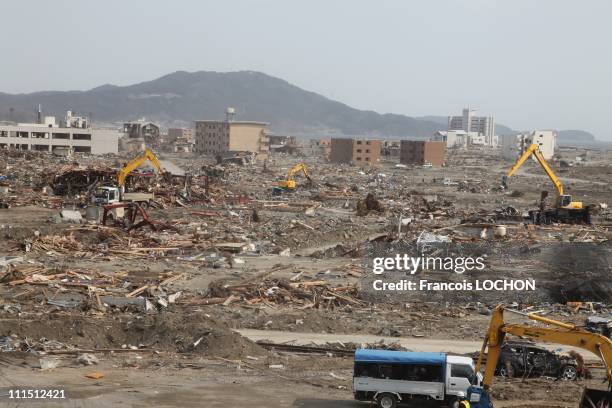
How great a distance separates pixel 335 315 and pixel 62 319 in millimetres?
6093

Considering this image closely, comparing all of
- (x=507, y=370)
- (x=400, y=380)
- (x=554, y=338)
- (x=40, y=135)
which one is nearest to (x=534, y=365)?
(x=507, y=370)

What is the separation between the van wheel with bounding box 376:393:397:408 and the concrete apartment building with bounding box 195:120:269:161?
8798cm

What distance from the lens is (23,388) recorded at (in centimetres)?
1254

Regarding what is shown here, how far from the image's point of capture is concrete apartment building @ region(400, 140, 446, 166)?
93188 mm

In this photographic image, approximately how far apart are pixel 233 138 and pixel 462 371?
91470mm

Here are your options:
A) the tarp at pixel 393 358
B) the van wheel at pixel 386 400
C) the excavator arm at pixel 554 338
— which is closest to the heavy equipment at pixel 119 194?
the tarp at pixel 393 358

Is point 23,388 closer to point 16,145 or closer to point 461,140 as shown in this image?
point 16,145

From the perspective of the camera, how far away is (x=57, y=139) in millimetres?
82312

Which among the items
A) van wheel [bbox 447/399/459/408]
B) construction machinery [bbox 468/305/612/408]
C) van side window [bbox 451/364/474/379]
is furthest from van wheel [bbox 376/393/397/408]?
construction machinery [bbox 468/305/612/408]

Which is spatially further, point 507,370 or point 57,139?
point 57,139

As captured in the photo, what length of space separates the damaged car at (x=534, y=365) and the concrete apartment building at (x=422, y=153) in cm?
7835

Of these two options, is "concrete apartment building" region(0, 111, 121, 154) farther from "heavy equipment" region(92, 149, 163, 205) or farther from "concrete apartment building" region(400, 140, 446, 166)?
"heavy equipment" region(92, 149, 163, 205)

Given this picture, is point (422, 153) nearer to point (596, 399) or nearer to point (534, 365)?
point (534, 365)

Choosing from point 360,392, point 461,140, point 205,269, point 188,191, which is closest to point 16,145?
point 188,191
